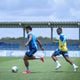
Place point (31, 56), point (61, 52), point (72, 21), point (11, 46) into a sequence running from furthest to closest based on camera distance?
point (72, 21)
point (11, 46)
point (61, 52)
point (31, 56)

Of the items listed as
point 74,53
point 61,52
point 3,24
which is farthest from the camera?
point 3,24

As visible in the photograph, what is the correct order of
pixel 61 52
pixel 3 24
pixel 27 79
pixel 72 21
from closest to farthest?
pixel 27 79 < pixel 61 52 < pixel 72 21 < pixel 3 24

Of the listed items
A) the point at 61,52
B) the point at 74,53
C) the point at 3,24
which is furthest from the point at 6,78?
the point at 3,24

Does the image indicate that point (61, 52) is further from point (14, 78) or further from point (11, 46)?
point (11, 46)

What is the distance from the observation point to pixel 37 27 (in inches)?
3479

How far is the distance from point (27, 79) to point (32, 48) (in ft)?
12.0

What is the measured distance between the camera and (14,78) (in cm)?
1588

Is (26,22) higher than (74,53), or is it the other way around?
(26,22)

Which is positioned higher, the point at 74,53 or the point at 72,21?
the point at 72,21

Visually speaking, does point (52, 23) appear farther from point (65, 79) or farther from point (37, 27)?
point (65, 79)

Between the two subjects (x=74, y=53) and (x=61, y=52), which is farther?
(x=74, y=53)

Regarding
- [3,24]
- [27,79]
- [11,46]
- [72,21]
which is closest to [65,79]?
[27,79]

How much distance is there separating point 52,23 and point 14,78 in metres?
69.9

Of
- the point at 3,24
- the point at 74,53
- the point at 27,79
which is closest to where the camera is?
the point at 27,79
